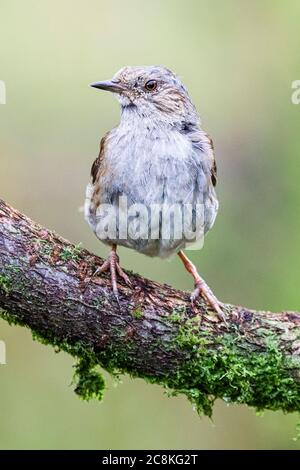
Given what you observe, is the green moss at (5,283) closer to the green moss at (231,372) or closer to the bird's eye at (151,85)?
the green moss at (231,372)

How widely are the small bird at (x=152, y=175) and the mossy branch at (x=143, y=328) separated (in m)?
0.16

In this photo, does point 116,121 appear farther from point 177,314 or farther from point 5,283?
point 5,283

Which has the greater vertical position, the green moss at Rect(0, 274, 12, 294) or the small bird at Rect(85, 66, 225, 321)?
the small bird at Rect(85, 66, 225, 321)

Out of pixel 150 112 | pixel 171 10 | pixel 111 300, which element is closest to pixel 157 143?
pixel 150 112

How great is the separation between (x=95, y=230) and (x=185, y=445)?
3.02 metres

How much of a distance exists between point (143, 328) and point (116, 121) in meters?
4.10

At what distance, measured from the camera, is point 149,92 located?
208 inches

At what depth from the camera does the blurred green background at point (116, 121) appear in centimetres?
757

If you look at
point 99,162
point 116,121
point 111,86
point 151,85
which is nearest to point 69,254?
point 99,162

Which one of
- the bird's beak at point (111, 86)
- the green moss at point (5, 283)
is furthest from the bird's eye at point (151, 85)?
the green moss at point (5, 283)

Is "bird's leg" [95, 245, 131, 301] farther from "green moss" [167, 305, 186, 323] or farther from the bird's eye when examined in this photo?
the bird's eye

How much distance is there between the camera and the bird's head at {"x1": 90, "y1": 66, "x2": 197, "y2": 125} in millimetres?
5219

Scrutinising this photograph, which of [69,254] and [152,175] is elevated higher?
[152,175]

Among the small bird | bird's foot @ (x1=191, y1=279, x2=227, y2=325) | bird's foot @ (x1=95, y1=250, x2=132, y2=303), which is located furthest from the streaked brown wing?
bird's foot @ (x1=191, y1=279, x2=227, y2=325)
